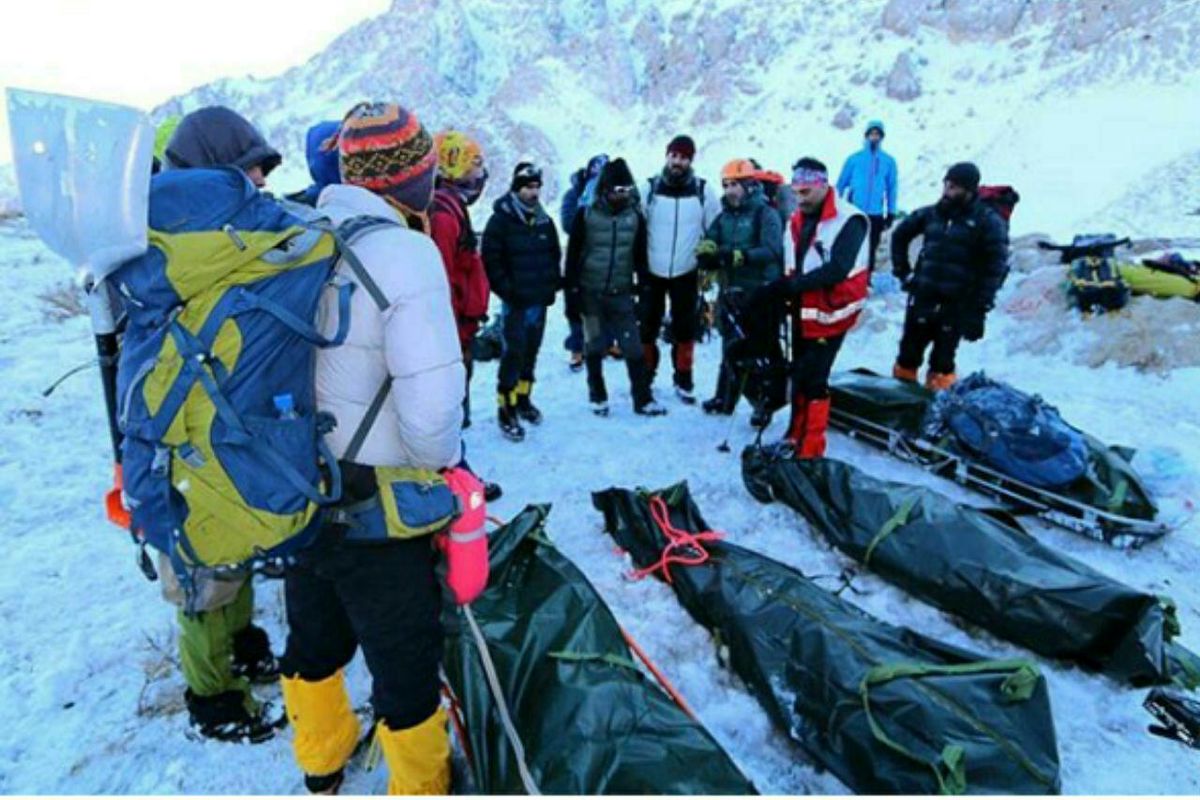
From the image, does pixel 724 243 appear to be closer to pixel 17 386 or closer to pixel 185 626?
pixel 185 626

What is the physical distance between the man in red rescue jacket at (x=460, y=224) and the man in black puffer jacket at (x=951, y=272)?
3.45 meters

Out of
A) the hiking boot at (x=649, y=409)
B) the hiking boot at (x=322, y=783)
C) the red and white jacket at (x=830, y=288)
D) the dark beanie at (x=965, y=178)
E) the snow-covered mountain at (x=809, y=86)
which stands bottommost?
the hiking boot at (x=322, y=783)

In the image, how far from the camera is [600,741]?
86.0 inches

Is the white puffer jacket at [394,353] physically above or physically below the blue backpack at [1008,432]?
above

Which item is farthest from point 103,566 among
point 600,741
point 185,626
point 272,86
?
point 272,86

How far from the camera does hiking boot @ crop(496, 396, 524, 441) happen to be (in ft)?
17.6

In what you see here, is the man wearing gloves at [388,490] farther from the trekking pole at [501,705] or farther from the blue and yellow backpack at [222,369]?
the trekking pole at [501,705]

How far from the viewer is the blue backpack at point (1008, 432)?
13.2ft

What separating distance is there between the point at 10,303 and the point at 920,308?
8978 mm

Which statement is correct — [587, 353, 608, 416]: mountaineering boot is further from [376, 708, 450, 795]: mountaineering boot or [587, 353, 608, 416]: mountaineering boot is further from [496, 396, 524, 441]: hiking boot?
[376, 708, 450, 795]: mountaineering boot

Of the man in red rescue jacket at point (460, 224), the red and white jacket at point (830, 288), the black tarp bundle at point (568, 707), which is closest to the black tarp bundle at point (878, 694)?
the black tarp bundle at point (568, 707)

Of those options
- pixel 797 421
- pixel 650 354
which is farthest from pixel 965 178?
pixel 650 354

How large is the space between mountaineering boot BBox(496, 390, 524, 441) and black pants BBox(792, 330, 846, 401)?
2.08m

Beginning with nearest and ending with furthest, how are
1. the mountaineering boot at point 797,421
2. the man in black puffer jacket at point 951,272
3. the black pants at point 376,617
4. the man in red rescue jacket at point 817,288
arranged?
the black pants at point 376,617 < the man in red rescue jacket at point 817,288 < the mountaineering boot at point 797,421 < the man in black puffer jacket at point 951,272
